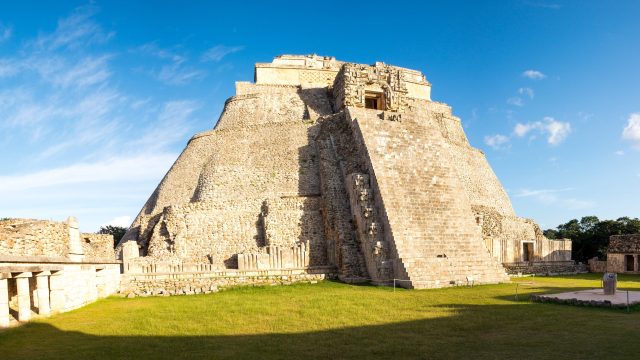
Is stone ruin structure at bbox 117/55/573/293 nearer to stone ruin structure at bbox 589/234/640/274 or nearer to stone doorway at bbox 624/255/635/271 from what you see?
stone ruin structure at bbox 589/234/640/274

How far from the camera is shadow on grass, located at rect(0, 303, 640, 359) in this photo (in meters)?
7.60

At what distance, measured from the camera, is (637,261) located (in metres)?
25.7

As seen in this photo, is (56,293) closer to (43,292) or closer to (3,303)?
(43,292)

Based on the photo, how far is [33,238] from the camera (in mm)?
11789

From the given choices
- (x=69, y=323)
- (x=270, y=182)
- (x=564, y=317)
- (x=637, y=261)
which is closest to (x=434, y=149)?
(x=270, y=182)

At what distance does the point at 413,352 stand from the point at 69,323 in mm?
8831

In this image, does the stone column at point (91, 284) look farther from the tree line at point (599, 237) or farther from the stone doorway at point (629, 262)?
the tree line at point (599, 237)

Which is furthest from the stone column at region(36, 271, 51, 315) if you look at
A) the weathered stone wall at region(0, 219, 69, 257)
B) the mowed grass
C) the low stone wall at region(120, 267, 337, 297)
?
the low stone wall at region(120, 267, 337, 297)

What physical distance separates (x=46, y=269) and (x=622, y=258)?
29.9 meters

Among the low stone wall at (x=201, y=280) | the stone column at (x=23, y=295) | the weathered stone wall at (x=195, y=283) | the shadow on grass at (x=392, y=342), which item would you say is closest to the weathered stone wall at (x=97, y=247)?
the low stone wall at (x=201, y=280)

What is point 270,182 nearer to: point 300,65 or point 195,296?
point 195,296

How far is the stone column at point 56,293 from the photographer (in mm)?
12609

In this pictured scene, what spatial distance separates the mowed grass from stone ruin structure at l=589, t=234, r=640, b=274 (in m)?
16.7

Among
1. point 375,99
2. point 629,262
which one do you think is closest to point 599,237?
point 629,262
